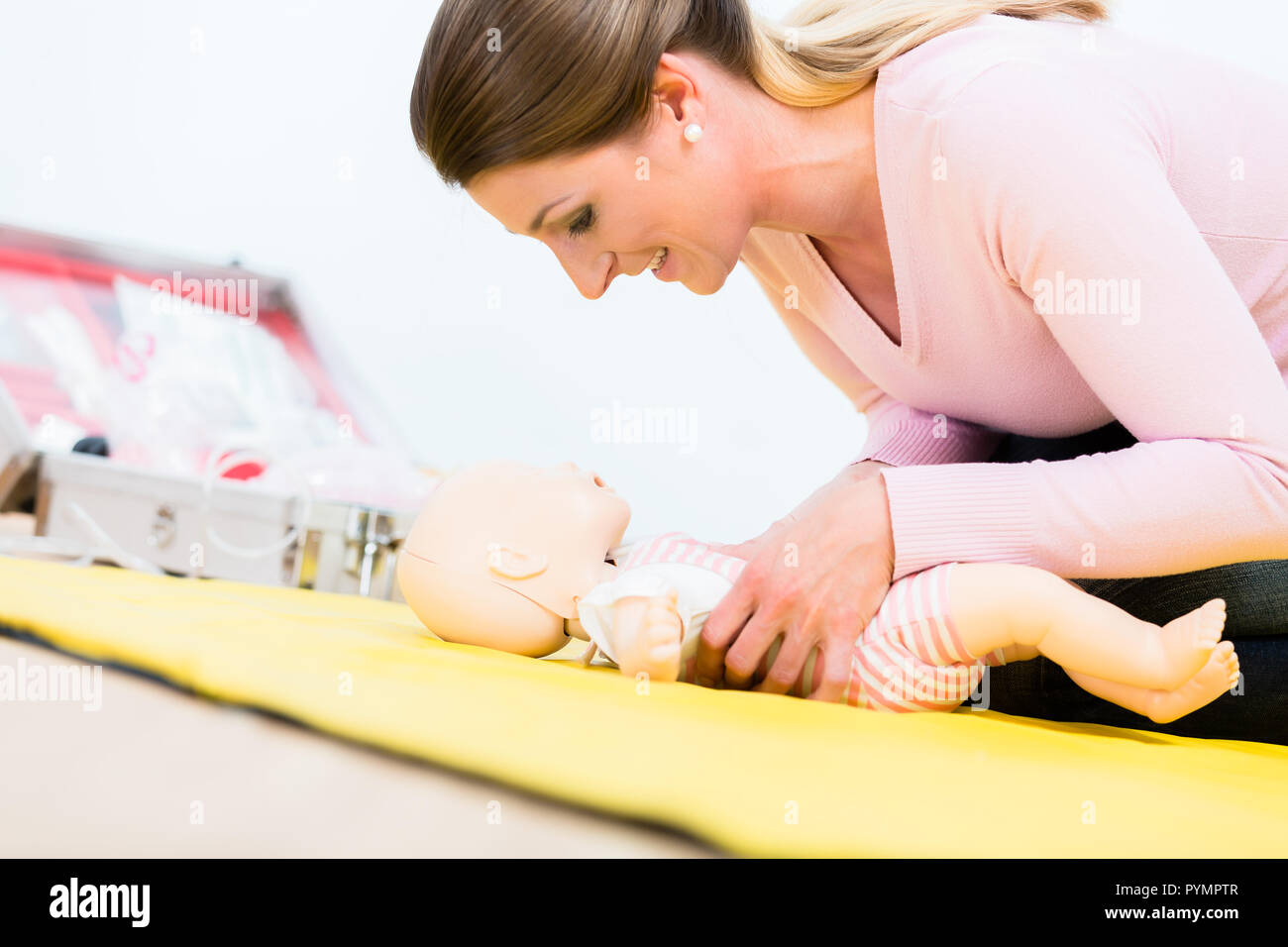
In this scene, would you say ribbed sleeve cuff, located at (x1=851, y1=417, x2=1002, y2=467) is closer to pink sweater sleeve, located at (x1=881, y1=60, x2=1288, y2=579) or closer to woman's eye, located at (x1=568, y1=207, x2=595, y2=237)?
pink sweater sleeve, located at (x1=881, y1=60, x2=1288, y2=579)

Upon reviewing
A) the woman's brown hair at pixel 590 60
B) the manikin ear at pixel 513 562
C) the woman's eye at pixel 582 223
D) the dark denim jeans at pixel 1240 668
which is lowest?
the dark denim jeans at pixel 1240 668

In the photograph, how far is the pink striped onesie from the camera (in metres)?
0.86

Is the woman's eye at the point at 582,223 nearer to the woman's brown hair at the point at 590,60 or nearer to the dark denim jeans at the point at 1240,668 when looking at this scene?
the woman's brown hair at the point at 590,60

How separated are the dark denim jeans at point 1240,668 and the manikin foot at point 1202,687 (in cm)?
19

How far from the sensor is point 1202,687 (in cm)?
82

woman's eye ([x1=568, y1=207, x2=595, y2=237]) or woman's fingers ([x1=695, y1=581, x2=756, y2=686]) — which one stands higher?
woman's eye ([x1=568, y1=207, x2=595, y2=237])

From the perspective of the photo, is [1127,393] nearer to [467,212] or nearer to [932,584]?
[932,584]

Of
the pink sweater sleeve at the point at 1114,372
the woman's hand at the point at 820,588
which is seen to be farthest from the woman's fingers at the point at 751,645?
the pink sweater sleeve at the point at 1114,372

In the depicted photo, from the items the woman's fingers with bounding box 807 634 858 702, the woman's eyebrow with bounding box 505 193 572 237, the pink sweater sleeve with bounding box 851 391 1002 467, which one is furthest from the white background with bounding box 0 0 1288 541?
the woman's fingers with bounding box 807 634 858 702

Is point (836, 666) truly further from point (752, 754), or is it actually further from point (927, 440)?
point (927, 440)

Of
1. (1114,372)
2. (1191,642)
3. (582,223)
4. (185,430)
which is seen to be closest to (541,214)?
(582,223)

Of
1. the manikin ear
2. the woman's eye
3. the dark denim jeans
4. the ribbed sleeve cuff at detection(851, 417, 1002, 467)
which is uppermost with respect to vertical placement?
the woman's eye

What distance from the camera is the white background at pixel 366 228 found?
2678 mm

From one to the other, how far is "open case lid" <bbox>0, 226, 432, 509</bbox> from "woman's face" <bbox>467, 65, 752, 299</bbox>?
5.00 feet
